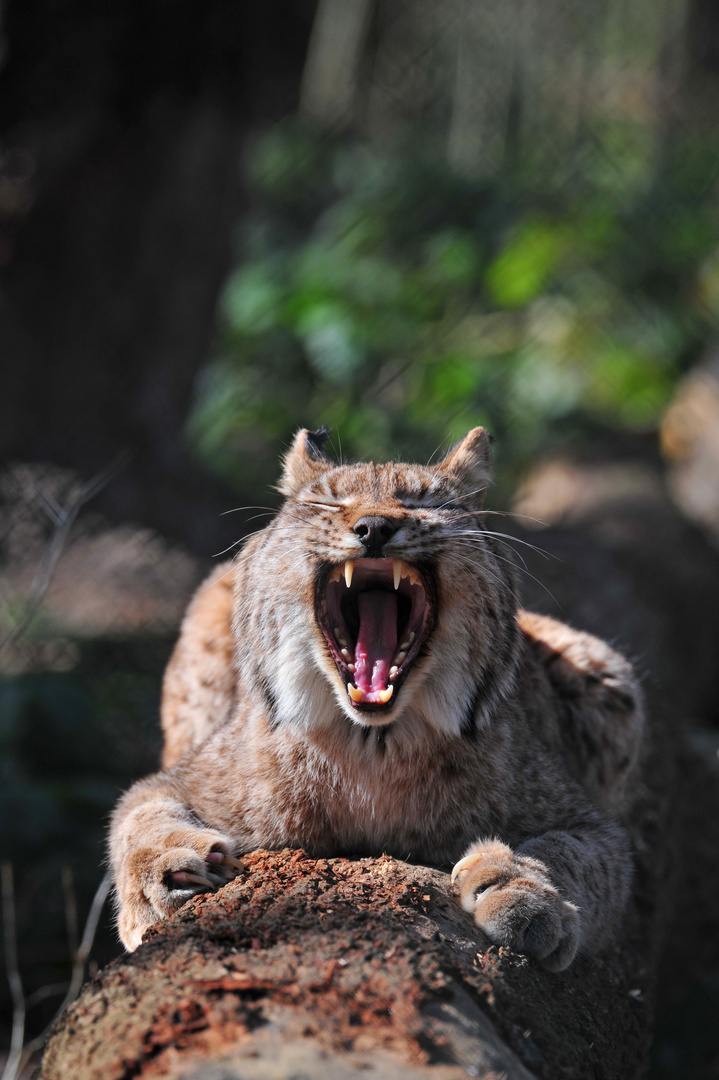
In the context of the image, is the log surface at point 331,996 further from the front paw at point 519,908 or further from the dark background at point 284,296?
the dark background at point 284,296

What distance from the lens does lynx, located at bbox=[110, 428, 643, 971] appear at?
310cm

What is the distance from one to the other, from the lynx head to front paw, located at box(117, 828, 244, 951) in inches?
19.9

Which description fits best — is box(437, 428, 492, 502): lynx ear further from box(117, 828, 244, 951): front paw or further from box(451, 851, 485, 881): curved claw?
box(117, 828, 244, 951): front paw

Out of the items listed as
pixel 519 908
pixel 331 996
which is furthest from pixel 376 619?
pixel 331 996

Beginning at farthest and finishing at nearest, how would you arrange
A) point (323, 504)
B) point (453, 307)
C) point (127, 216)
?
point (453, 307)
point (127, 216)
point (323, 504)

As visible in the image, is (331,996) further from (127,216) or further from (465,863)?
(127,216)

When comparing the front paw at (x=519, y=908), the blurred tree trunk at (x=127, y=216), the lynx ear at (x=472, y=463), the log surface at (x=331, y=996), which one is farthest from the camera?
the blurred tree trunk at (x=127, y=216)

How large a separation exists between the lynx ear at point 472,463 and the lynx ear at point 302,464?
48cm

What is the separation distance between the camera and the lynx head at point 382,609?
10.2 feet

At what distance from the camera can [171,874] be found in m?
3.11

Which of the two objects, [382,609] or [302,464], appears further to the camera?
[302,464]

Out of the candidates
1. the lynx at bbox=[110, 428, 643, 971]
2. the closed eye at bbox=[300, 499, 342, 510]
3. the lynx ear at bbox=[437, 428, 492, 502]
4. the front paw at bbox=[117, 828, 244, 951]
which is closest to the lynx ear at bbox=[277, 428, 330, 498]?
the lynx at bbox=[110, 428, 643, 971]

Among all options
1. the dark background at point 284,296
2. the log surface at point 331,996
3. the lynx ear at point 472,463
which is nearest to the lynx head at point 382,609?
the lynx ear at point 472,463

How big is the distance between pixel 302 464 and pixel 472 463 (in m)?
0.68
